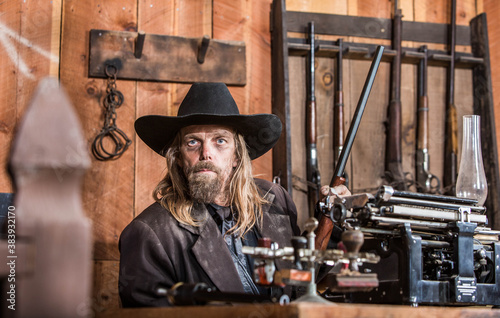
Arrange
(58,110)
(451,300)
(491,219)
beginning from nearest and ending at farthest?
(58,110)
(451,300)
(491,219)

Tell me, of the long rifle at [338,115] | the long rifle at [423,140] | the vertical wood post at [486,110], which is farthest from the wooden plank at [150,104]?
the vertical wood post at [486,110]

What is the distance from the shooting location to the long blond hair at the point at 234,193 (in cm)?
302

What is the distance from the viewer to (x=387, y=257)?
8.10ft

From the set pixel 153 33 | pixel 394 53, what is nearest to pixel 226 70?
pixel 153 33

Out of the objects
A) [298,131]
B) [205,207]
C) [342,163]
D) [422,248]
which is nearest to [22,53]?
[205,207]

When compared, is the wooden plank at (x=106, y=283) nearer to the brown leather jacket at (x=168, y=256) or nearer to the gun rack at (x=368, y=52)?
the brown leather jacket at (x=168, y=256)

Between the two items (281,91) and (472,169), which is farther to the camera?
(281,91)

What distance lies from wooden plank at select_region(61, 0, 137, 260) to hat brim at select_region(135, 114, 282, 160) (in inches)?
13.8

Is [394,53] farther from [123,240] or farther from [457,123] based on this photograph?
[123,240]

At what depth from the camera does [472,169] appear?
2980mm

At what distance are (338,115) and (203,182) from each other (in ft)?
4.22

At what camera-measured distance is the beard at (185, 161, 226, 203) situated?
299 cm

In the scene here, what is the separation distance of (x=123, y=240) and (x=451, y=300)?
1.42 meters

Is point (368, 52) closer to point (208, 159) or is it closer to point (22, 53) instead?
point (208, 159)
